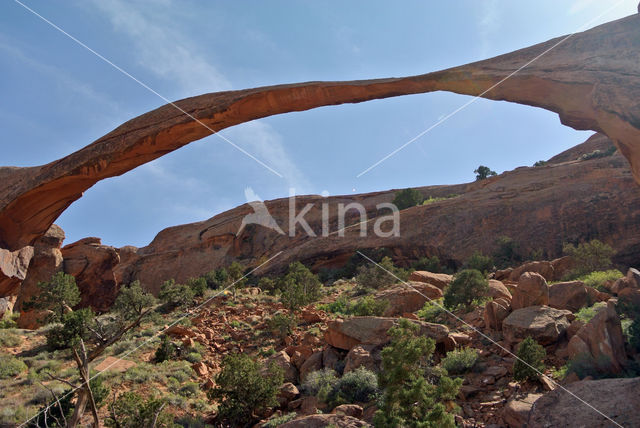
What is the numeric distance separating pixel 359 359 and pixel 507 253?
1870 centimetres

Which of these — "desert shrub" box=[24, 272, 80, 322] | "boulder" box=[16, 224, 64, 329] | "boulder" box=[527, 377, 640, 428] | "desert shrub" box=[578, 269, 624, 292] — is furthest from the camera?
"boulder" box=[16, 224, 64, 329]

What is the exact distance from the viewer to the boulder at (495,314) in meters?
10.0

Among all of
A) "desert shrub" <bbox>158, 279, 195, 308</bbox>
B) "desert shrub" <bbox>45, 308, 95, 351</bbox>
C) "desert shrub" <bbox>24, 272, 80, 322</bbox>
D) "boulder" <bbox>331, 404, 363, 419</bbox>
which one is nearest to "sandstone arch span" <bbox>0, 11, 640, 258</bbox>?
"desert shrub" <bbox>45, 308, 95, 351</bbox>

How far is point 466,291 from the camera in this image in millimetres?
13578

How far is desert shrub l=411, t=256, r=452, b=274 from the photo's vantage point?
26161 millimetres

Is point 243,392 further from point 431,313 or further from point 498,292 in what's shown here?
point 498,292

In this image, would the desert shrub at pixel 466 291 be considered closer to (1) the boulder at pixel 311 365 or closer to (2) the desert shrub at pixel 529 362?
(1) the boulder at pixel 311 365

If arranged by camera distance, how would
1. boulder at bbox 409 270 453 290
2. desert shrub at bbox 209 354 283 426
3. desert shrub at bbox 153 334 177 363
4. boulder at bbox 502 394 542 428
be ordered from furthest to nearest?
boulder at bbox 409 270 453 290 < desert shrub at bbox 153 334 177 363 < desert shrub at bbox 209 354 283 426 < boulder at bbox 502 394 542 428

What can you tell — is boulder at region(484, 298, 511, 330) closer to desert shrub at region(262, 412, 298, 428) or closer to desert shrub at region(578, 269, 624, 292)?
desert shrub at region(578, 269, 624, 292)

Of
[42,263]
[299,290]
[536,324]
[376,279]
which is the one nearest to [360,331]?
[536,324]

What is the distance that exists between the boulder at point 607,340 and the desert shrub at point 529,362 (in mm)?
555

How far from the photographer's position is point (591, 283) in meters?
13.7

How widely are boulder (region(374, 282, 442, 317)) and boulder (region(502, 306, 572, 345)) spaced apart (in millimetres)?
4659

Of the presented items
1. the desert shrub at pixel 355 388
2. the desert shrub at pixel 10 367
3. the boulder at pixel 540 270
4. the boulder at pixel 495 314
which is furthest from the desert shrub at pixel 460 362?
the desert shrub at pixel 10 367
